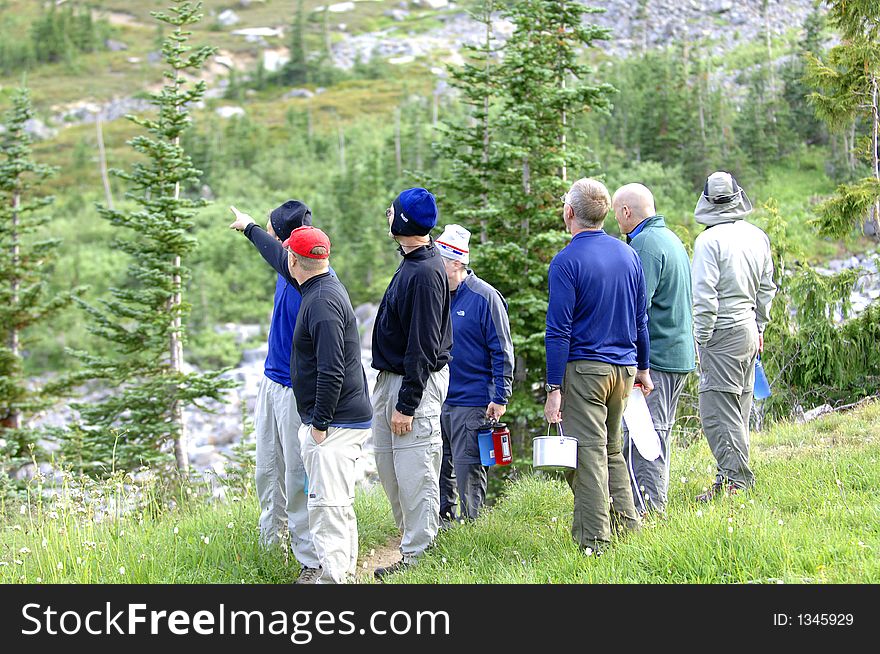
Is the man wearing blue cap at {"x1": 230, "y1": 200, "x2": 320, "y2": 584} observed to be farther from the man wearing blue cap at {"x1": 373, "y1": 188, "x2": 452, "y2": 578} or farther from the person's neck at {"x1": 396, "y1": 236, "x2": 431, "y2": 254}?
the person's neck at {"x1": 396, "y1": 236, "x2": 431, "y2": 254}

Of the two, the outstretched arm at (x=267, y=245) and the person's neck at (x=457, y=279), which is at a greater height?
the outstretched arm at (x=267, y=245)

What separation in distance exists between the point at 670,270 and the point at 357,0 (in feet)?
504

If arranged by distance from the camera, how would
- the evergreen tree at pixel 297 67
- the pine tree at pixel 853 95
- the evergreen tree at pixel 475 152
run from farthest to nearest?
the evergreen tree at pixel 297 67, the evergreen tree at pixel 475 152, the pine tree at pixel 853 95

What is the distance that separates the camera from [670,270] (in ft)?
19.0

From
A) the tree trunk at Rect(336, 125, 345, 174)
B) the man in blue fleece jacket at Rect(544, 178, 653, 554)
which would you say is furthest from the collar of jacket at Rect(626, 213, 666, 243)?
the tree trunk at Rect(336, 125, 345, 174)

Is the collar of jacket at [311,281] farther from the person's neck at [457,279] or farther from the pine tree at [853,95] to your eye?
the pine tree at [853,95]

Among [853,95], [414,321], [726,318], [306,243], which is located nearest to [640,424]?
[726,318]

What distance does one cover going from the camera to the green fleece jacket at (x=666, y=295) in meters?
5.74

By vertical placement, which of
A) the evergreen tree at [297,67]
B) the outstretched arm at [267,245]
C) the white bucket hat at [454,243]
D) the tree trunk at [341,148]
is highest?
the outstretched arm at [267,245]

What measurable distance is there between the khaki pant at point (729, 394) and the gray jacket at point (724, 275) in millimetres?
89

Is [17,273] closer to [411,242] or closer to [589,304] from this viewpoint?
[411,242]

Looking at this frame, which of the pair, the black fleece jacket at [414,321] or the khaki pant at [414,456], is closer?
the black fleece jacket at [414,321]

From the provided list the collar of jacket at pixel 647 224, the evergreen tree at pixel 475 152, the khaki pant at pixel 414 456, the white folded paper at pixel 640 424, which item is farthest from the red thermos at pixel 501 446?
the evergreen tree at pixel 475 152

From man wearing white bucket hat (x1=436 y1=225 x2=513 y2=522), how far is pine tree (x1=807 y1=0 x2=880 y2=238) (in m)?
5.69
